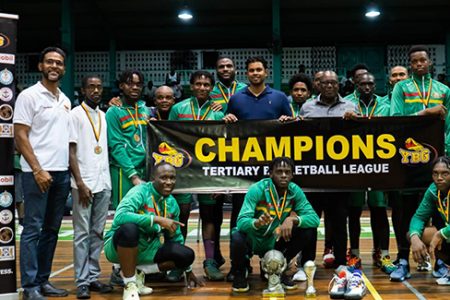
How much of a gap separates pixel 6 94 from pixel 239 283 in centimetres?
223

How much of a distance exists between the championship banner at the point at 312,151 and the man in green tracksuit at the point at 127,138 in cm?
11

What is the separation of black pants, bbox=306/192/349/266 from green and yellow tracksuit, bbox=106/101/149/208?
160 centimetres

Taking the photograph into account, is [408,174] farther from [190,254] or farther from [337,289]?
[190,254]

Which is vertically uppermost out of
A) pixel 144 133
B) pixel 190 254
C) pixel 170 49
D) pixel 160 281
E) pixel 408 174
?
pixel 170 49

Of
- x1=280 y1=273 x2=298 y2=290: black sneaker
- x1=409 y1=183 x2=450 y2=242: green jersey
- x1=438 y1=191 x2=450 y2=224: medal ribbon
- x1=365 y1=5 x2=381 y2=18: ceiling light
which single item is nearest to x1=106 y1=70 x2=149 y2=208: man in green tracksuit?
x1=280 y1=273 x2=298 y2=290: black sneaker

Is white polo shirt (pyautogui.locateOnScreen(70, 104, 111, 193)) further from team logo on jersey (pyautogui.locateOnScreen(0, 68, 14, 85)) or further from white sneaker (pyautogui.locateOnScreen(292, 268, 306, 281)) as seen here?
white sneaker (pyautogui.locateOnScreen(292, 268, 306, 281))

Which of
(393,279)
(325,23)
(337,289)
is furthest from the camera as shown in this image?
(325,23)

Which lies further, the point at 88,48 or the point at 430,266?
the point at 88,48

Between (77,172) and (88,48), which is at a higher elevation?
(88,48)

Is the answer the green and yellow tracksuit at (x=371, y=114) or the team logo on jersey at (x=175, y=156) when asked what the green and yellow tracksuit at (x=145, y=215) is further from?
the green and yellow tracksuit at (x=371, y=114)

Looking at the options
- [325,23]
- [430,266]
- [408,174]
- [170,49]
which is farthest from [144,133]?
[170,49]

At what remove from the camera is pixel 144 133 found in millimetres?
5098

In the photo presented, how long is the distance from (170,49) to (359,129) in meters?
17.2

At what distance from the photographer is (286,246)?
4668mm
